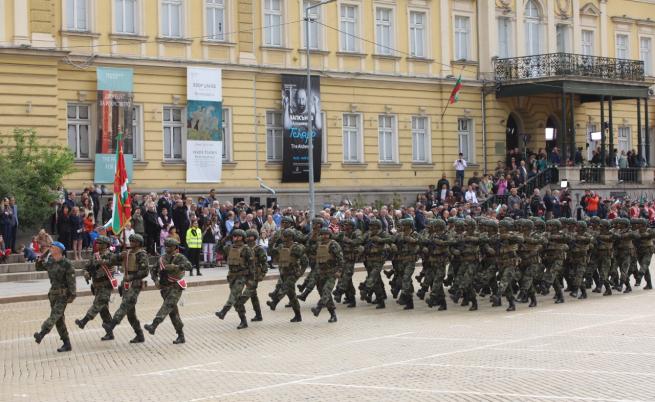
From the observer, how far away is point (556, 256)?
23188mm

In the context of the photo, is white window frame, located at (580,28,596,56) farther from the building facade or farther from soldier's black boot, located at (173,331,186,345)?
soldier's black boot, located at (173,331,186,345)

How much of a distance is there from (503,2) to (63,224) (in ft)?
79.2

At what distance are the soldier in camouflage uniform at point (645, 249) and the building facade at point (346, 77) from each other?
15.5 metres

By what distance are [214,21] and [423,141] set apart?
1060cm

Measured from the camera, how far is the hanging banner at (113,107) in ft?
114

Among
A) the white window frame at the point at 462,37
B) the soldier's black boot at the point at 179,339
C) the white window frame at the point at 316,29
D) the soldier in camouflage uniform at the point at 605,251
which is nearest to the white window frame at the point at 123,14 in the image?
the white window frame at the point at 316,29

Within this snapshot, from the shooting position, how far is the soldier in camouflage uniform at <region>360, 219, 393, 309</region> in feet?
73.1

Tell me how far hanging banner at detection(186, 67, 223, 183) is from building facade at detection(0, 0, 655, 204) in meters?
0.34

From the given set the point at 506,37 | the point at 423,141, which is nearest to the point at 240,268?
the point at 423,141

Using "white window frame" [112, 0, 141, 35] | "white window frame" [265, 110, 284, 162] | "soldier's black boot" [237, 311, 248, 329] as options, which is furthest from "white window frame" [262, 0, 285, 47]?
"soldier's black boot" [237, 311, 248, 329]

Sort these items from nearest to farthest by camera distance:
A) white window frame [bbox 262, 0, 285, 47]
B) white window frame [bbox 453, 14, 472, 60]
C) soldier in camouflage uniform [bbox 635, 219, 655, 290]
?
soldier in camouflage uniform [bbox 635, 219, 655, 290]
white window frame [bbox 262, 0, 285, 47]
white window frame [bbox 453, 14, 472, 60]

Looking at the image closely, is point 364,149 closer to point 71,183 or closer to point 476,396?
point 71,183

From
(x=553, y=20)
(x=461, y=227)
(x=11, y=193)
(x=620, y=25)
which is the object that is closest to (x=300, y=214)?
(x=11, y=193)

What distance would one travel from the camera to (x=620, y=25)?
170 feet
